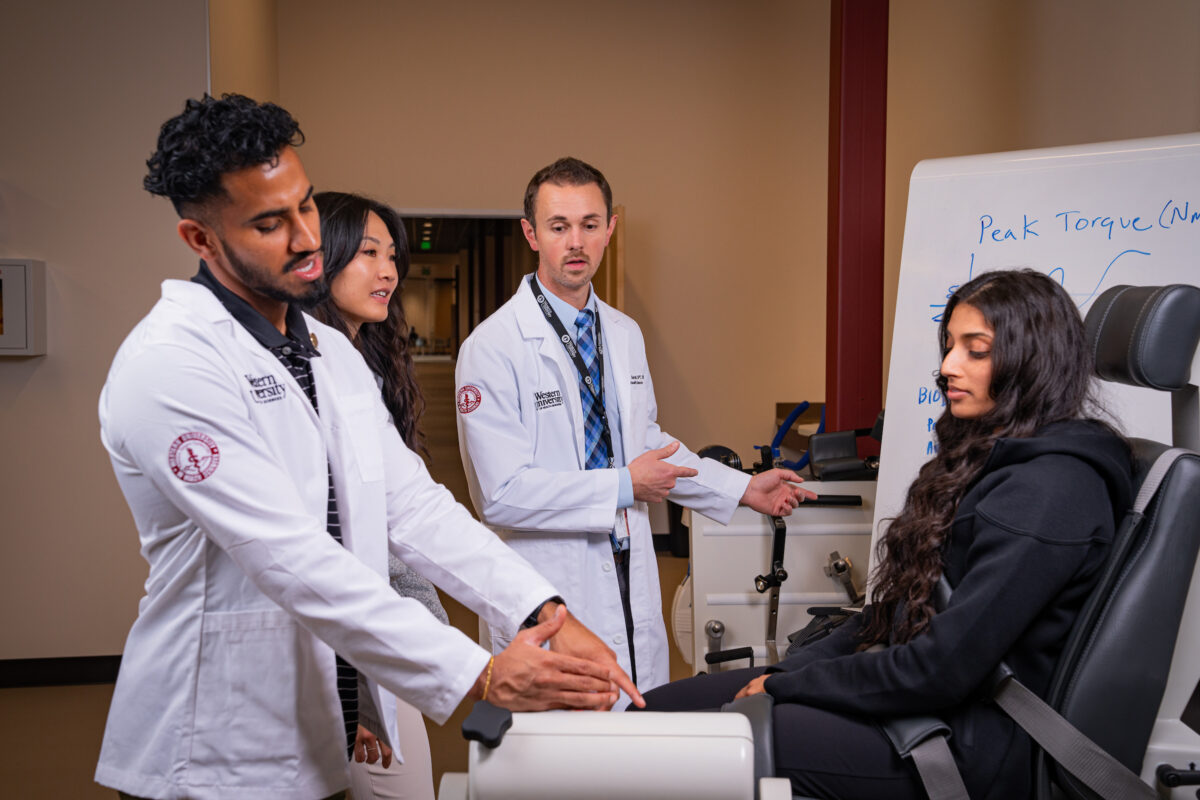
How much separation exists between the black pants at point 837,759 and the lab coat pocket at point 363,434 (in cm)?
73

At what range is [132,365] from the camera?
107 cm

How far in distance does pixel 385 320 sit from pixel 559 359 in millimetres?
413

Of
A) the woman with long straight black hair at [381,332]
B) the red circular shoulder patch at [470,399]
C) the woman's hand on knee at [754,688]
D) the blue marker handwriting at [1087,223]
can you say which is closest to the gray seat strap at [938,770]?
the woman's hand on knee at [754,688]

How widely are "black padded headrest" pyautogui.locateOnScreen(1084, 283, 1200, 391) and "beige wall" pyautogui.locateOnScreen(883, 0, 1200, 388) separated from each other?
154cm

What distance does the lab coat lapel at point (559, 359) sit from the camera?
7.26 feet

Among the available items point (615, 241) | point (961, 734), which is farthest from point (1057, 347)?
point (615, 241)

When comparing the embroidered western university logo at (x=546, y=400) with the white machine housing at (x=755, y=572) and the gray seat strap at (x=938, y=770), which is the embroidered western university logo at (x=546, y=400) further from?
the gray seat strap at (x=938, y=770)

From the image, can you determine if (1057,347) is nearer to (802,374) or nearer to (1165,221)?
(1165,221)

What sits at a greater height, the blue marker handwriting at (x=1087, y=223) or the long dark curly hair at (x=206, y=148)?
the blue marker handwriting at (x=1087, y=223)

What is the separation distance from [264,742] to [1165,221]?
210 centimetres

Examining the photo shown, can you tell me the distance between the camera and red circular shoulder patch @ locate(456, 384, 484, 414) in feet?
7.07

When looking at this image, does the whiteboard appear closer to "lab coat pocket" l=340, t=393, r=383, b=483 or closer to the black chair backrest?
the black chair backrest

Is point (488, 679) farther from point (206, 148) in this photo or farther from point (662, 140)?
point (662, 140)

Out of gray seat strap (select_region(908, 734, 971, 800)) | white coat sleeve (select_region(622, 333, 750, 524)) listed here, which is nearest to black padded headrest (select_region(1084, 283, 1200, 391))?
gray seat strap (select_region(908, 734, 971, 800))
